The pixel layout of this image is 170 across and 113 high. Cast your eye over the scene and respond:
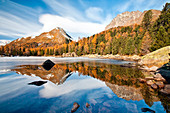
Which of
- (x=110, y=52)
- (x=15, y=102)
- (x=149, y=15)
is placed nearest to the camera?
(x=15, y=102)

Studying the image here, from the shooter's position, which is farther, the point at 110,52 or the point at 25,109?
the point at 110,52

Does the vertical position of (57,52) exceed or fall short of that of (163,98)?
it exceeds it

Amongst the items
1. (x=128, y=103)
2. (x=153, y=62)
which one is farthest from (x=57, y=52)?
(x=128, y=103)

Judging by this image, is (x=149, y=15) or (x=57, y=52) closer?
(x=149, y=15)

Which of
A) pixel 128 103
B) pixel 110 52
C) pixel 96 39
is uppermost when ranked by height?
pixel 96 39

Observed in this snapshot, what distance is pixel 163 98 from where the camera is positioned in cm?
628

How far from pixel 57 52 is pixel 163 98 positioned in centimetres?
13564

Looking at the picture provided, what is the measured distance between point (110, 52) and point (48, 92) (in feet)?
265

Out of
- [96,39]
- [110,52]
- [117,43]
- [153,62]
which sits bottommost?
[153,62]

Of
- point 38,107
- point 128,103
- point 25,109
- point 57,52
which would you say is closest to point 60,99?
point 38,107

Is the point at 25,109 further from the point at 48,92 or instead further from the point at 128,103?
the point at 128,103

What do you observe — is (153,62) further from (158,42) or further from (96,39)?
(96,39)

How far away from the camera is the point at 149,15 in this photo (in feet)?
192

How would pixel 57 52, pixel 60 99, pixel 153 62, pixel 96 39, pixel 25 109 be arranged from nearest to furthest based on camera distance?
1. pixel 25 109
2. pixel 60 99
3. pixel 153 62
4. pixel 96 39
5. pixel 57 52
